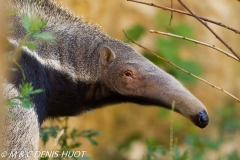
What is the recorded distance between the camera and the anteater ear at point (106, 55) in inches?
203

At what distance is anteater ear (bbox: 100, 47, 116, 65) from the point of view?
5.15 metres

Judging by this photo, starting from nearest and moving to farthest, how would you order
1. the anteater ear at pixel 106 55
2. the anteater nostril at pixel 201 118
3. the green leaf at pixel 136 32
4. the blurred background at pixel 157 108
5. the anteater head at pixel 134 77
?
the anteater nostril at pixel 201 118 < the anteater head at pixel 134 77 < the anteater ear at pixel 106 55 < the green leaf at pixel 136 32 < the blurred background at pixel 157 108

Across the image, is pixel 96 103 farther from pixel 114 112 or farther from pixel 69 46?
pixel 114 112

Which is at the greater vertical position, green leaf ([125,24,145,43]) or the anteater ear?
the anteater ear

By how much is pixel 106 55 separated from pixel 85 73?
280mm

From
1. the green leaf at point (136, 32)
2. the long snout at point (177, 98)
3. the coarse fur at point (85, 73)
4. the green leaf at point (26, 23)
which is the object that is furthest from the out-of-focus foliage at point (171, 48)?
the green leaf at point (26, 23)

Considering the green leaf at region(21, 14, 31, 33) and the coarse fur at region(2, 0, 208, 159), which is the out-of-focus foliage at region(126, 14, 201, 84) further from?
the green leaf at region(21, 14, 31, 33)

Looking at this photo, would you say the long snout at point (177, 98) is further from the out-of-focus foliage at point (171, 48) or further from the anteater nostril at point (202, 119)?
the out-of-focus foliage at point (171, 48)

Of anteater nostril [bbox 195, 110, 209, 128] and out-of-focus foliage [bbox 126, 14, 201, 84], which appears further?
out-of-focus foliage [bbox 126, 14, 201, 84]

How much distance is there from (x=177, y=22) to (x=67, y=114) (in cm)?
595

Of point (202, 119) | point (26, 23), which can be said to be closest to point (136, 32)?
point (202, 119)

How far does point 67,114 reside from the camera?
532 cm

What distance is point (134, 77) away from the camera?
16.8 ft

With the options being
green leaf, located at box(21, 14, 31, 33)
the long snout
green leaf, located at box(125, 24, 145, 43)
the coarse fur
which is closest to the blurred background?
green leaf, located at box(125, 24, 145, 43)
